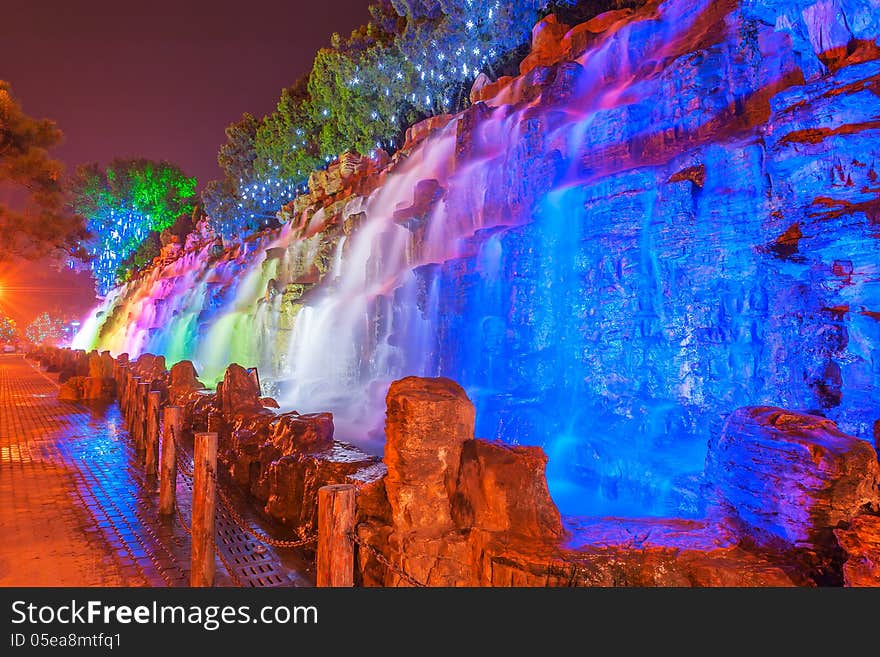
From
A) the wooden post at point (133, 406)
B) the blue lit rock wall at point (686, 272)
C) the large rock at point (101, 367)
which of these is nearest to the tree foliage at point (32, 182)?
the large rock at point (101, 367)

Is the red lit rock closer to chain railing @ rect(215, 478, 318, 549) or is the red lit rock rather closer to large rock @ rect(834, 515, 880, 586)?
large rock @ rect(834, 515, 880, 586)

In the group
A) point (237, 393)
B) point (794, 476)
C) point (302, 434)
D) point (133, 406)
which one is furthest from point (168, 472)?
point (794, 476)

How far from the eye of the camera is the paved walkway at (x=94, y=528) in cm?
475

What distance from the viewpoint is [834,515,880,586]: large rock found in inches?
135

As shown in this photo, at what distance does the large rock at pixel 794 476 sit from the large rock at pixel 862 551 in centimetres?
41

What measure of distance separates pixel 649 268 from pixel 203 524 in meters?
7.62

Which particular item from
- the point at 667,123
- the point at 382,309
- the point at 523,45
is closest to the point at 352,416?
the point at 382,309

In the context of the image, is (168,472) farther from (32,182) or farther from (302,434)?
(32,182)

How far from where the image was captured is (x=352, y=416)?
1203 centimetres

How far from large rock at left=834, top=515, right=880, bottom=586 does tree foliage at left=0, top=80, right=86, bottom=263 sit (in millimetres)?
17787

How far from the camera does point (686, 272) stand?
8453 millimetres

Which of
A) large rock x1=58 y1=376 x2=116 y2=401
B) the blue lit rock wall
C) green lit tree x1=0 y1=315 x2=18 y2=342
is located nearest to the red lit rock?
the blue lit rock wall

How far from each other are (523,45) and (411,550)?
25.3 meters

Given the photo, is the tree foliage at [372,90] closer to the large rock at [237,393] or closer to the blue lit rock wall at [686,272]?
the blue lit rock wall at [686,272]
